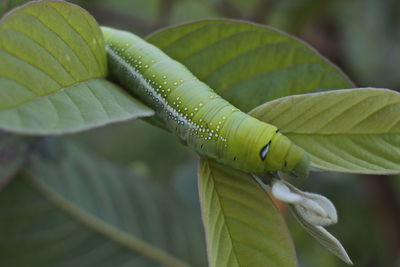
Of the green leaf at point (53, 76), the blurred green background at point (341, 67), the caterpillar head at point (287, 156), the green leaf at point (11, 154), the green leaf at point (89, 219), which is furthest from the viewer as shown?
the blurred green background at point (341, 67)

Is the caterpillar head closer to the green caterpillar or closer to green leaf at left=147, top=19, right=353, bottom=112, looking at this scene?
the green caterpillar

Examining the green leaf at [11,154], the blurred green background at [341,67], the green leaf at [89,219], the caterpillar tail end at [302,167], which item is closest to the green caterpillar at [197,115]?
the caterpillar tail end at [302,167]

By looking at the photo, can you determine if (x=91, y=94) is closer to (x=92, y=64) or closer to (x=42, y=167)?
(x=92, y=64)

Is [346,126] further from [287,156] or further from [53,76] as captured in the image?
[53,76]

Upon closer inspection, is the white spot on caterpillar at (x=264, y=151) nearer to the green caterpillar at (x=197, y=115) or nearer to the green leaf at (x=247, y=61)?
the green caterpillar at (x=197, y=115)

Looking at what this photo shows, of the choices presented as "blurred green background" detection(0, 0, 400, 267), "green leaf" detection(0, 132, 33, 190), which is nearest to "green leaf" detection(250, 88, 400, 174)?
"green leaf" detection(0, 132, 33, 190)

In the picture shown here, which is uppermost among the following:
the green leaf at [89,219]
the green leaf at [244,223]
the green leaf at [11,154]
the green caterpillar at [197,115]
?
the green caterpillar at [197,115]
